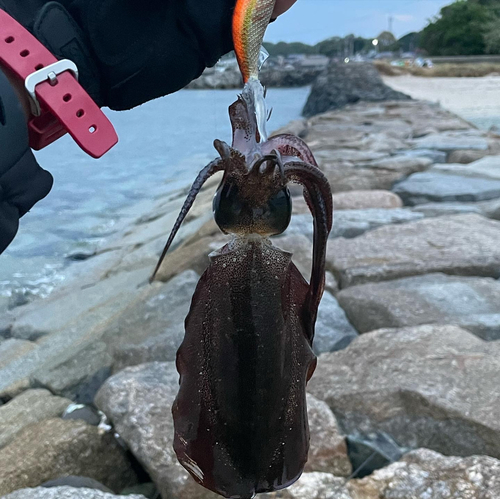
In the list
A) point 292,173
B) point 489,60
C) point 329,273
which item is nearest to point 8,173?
point 292,173

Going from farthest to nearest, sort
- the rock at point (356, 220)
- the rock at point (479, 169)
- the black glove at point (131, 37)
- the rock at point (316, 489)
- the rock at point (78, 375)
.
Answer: the rock at point (479, 169)
the rock at point (356, 220)
the rock at point (78, 375)
the rock at point (316, 489)
the black glove at point (131, 37)

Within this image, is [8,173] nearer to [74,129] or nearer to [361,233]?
[74,129]

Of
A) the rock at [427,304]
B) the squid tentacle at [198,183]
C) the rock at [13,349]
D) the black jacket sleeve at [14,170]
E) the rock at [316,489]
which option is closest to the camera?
the squid tentacle at [198,183]

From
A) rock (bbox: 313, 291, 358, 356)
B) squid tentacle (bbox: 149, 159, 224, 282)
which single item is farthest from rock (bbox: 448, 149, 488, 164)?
squid tentacle (bbox: 149, 159, 224, 282)

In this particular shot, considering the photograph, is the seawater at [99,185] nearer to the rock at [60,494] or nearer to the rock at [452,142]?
the rock at [60,494]

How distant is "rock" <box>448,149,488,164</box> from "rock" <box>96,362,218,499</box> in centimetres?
A: 463

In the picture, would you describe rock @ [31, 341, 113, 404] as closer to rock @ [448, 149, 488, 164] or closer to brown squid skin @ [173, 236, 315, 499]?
brown squid skin @ [173, 236, 315, 499]

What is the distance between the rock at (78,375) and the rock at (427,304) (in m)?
1.14

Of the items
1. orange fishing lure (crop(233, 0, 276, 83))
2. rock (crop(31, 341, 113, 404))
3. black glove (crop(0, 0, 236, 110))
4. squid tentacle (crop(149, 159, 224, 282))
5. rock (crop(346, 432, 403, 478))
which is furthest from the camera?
rock (crop(31, 341, 113, 404))

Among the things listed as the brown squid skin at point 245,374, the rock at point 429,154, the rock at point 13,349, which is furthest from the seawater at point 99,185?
the rock at point 429,154

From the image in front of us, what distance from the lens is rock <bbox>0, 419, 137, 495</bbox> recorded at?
71.1 inches

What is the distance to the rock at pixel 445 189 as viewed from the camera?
4590mm

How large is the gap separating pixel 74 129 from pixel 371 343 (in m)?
1.50

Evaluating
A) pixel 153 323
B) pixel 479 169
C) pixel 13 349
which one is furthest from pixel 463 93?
pixel 13 349
